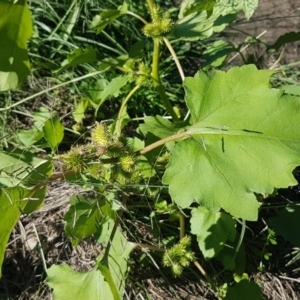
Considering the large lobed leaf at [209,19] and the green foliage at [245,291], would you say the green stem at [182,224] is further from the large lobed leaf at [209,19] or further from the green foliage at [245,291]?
the large lobed leaf at [209,19]

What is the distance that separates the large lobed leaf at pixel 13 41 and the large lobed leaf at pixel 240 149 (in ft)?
2.03

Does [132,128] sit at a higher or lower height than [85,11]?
lower

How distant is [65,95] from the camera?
2.53m

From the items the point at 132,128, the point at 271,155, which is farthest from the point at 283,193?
the point at 271,155

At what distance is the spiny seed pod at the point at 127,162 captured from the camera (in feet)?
4.52

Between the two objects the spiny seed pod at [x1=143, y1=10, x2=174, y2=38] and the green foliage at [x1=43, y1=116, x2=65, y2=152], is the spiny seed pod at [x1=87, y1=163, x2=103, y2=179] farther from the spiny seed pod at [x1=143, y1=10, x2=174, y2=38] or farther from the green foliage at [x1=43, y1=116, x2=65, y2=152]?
the spiny seed pod at [x1=143, y1=10, x2=174, y2=38]

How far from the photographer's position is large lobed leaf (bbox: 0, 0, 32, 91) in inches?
64.9

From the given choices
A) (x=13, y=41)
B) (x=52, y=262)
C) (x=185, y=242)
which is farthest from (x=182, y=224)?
(x=13, y=41)

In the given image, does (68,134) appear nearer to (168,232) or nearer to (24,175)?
(168,232)

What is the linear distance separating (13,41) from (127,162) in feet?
1.95

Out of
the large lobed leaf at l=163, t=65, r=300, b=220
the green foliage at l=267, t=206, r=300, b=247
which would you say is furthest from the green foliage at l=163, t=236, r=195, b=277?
the large lobed leaf at l=163, t=65, r=300, b=220

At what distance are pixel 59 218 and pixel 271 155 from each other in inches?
45.4

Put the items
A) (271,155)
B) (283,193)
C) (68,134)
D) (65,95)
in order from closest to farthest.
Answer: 1. (271,155)
2. (283,193)
3. (68,134)
4. (65,95)

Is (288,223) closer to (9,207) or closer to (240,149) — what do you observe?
(240,149)
